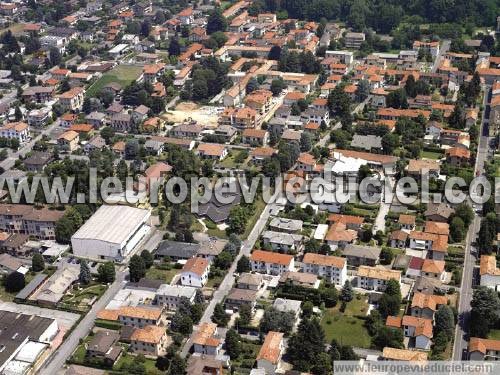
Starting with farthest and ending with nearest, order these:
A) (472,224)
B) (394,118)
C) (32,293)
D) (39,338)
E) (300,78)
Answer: (300,78), (394,118), (472,224), (32,293), (39,338)

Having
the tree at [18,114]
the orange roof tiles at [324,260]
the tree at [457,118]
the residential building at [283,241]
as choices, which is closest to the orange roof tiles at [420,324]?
the orange roof tiles at [324,260]

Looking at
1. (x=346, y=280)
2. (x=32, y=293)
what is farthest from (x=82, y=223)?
(x=346, y=280)

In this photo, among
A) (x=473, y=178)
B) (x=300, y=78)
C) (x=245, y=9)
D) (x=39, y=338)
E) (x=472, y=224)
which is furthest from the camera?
(x=245, y=9)

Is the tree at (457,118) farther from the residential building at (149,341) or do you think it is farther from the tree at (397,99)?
the residential building at (149,341)

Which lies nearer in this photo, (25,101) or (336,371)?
(336,371)

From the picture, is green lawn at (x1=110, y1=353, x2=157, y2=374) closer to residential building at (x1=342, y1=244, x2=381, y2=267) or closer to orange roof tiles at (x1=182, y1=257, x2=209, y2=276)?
orange roof tiles at (x1=182, y1=257, x2=209, y2=276)

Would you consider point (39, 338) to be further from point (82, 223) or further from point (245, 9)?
point (245, 9)
